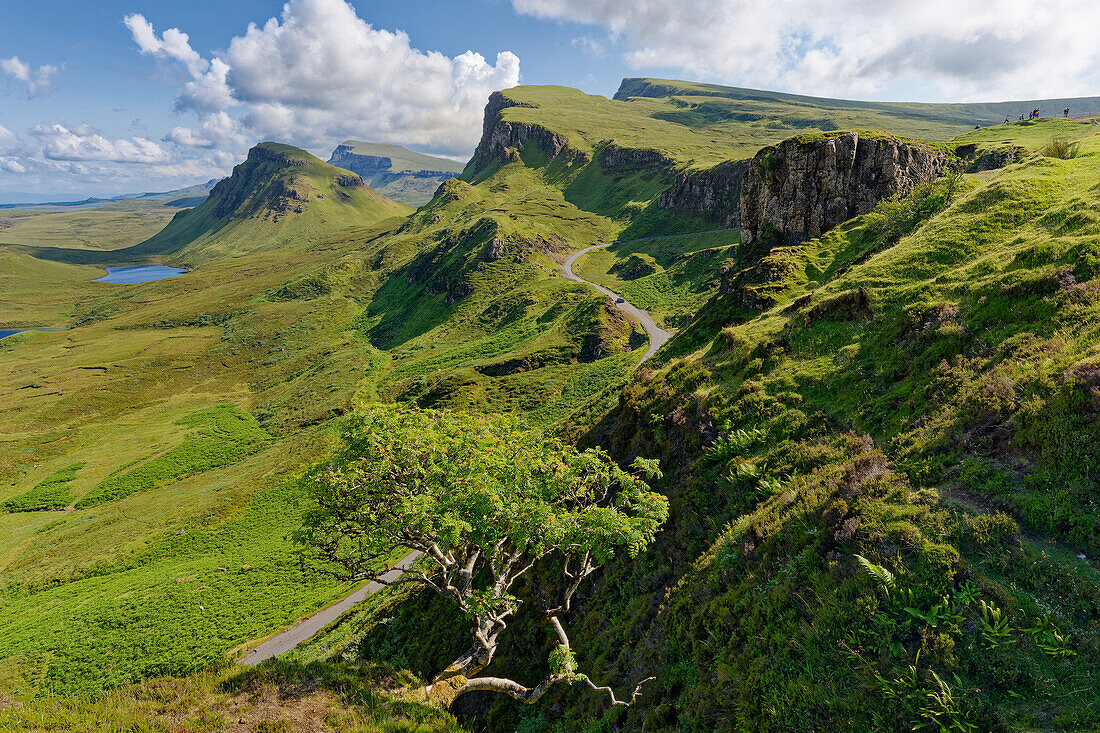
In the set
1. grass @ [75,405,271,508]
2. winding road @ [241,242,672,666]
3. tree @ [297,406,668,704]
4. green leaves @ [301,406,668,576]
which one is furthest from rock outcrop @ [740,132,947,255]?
grass @ [75,405,271,508]

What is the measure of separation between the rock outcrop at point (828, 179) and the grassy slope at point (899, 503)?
20.8 m

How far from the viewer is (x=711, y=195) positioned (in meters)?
157

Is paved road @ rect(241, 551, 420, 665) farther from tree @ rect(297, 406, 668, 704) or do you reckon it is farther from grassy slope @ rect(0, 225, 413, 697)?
tree @ rect(297, 406, 668, 704)

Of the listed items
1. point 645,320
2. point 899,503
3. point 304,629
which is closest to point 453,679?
point 899,503

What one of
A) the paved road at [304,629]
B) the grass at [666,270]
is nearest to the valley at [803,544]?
Result: the paved road at [304,629]

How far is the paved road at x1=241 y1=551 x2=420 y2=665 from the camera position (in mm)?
32844

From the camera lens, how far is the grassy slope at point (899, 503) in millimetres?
7504

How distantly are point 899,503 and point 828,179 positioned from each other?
43079 millimetres

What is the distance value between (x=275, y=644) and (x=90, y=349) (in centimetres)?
20881

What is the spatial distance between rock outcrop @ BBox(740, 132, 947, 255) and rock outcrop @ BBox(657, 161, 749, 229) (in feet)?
343

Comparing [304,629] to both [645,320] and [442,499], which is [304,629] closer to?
[442,499]

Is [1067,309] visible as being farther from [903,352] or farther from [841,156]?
[841,156]

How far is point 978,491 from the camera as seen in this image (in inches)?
387

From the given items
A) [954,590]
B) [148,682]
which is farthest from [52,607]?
[954,590]
